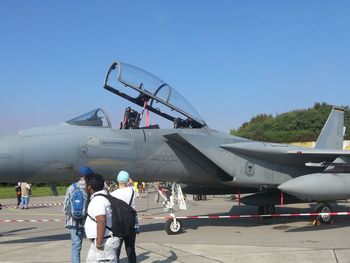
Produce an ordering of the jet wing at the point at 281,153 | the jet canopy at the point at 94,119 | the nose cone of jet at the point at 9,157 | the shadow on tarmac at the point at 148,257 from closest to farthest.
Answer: the shadow on tarmac at the point at 148,257 → the nose cone of jet at the point at 9,157 → the jet canopy at the point at 94,119 → the jet wing at the point at 281,153

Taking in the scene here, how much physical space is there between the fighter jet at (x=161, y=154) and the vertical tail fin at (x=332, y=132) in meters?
3.20

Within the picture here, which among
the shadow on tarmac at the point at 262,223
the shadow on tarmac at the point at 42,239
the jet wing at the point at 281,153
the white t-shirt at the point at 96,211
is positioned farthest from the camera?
the shadow on tarmac at the point at 262,223

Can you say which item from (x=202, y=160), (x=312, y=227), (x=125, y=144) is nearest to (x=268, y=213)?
(x=312, y=227)

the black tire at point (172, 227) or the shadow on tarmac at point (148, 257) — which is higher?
the black tire at point (172, 227)

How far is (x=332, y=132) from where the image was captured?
556 inches

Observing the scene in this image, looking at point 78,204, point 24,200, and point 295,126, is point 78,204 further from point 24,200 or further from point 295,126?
point 295,126

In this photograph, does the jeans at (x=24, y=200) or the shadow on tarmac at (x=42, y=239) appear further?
the jeans at (x=24, y=200)

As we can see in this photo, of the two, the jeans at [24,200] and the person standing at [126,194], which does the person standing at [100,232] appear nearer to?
the person standing at [126,194]

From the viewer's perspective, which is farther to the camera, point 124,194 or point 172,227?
point 172,227

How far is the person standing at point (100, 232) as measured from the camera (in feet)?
13.1

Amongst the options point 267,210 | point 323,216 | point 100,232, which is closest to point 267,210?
point 267,210

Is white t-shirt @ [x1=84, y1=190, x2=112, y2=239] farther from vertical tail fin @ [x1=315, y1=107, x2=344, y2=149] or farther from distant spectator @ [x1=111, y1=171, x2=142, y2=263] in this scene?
vertical tail fin @ [x1=315, y1=107, x2=344, y2=149]

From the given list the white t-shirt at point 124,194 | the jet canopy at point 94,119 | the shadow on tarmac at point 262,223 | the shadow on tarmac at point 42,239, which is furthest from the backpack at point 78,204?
the shadow on tarmac at point 262,223

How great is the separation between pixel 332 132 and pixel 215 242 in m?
7.82
